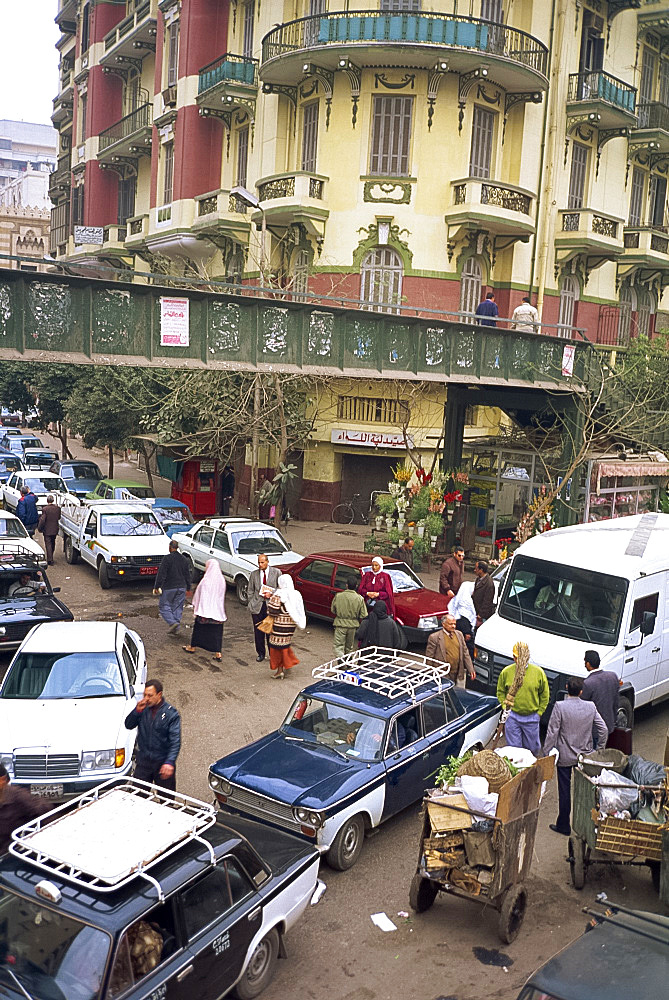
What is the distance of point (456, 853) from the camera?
6.61 m

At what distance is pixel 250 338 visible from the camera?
49.7 ft

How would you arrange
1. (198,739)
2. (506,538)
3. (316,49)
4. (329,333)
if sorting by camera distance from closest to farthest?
(198,739), (329,333), (506,538), (316,49)

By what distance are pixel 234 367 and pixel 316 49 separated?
16565 mm

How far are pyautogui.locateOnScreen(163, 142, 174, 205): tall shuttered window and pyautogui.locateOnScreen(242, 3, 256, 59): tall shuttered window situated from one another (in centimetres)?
559

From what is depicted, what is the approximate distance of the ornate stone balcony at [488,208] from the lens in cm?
2734

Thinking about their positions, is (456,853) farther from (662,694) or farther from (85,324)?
(85,324)

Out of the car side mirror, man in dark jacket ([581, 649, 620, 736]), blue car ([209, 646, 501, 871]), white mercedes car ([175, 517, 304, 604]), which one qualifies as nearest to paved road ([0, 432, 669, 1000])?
blue car ([209, 646, 501, 871])

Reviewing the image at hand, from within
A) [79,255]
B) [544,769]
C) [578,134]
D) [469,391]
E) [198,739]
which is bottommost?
[198,739]

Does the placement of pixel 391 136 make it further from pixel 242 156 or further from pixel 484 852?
pixel 484 852

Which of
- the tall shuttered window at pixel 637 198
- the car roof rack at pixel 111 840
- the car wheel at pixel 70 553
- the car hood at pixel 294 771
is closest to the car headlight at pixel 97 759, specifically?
the car hood at pixel 294 771

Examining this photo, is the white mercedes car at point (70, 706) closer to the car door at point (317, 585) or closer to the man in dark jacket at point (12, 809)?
the man in dark jacket at point (12, 809)

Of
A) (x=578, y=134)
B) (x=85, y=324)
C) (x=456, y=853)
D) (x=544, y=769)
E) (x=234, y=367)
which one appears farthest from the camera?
(x=578, y=134)

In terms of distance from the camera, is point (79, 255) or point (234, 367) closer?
point (234, 367)

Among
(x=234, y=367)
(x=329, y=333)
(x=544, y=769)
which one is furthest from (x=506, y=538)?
(x=544, y=769)
